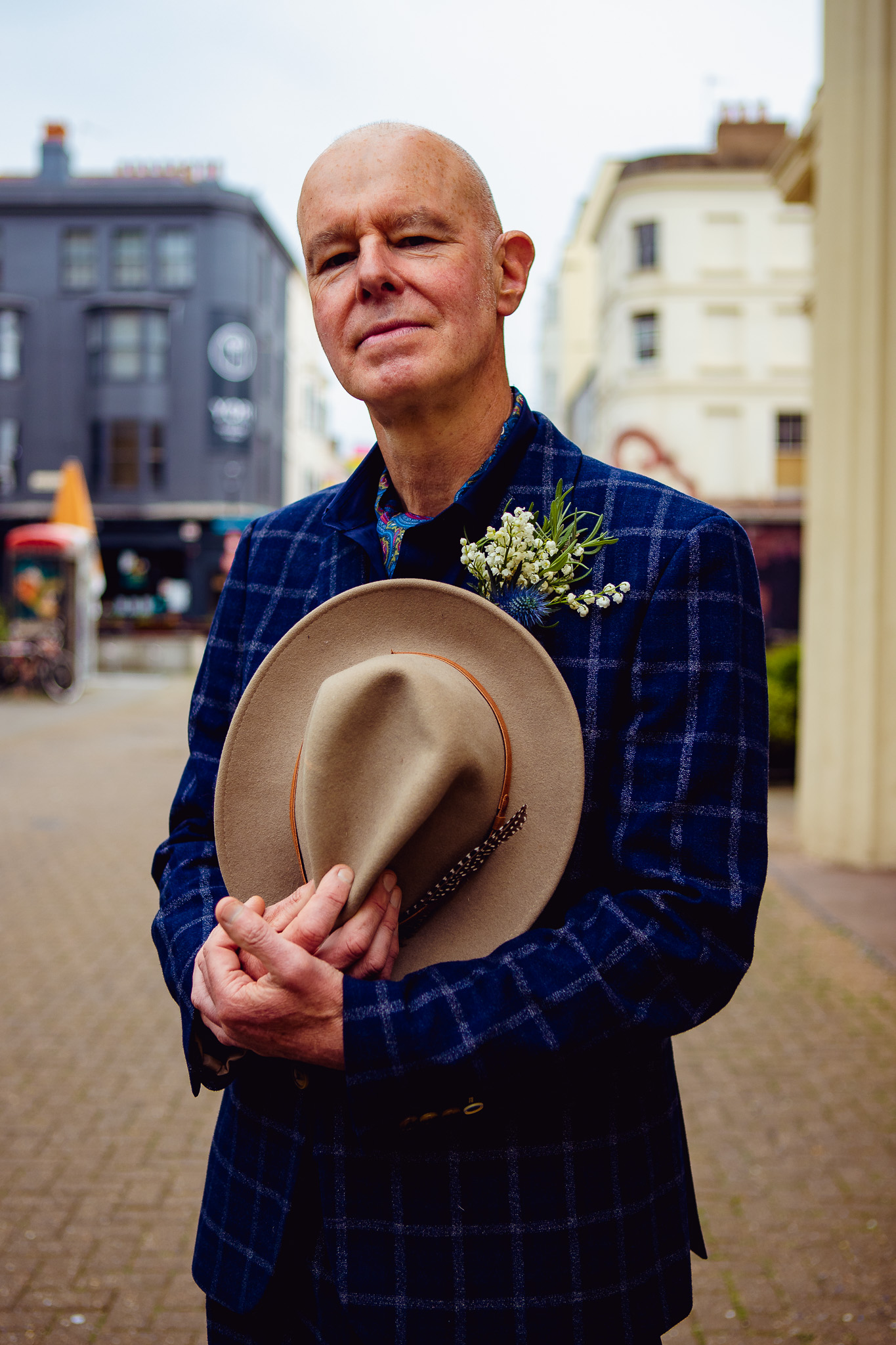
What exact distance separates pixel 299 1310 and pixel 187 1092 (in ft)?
10.9

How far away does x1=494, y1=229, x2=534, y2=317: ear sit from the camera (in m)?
1.61

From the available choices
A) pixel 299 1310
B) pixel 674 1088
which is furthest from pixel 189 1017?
pixel 674 1088

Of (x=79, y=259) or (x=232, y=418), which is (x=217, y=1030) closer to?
(x=232, y=418)

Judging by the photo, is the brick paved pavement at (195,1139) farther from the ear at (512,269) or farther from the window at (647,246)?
the window at (647,246)

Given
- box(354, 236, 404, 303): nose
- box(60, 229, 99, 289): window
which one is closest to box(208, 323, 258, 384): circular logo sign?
box(60, 229, 99, 289): window

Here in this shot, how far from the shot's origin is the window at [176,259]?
113ft

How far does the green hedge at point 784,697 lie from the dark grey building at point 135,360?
24.6 m

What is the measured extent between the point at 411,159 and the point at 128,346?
118ft

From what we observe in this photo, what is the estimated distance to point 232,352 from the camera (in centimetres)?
3469

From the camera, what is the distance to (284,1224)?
147cm

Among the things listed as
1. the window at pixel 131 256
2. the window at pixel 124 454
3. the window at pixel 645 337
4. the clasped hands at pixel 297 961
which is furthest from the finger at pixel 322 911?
the window at pixel 131 256

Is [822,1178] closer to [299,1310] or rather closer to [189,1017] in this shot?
[299,1310]

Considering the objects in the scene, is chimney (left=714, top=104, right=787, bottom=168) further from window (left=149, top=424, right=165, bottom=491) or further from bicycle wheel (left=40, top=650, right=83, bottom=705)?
bicycle wheel (left=40, top=650, right=83, bottom=705)

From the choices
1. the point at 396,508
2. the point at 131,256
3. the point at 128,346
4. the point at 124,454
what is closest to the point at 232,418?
the point at 124,454
